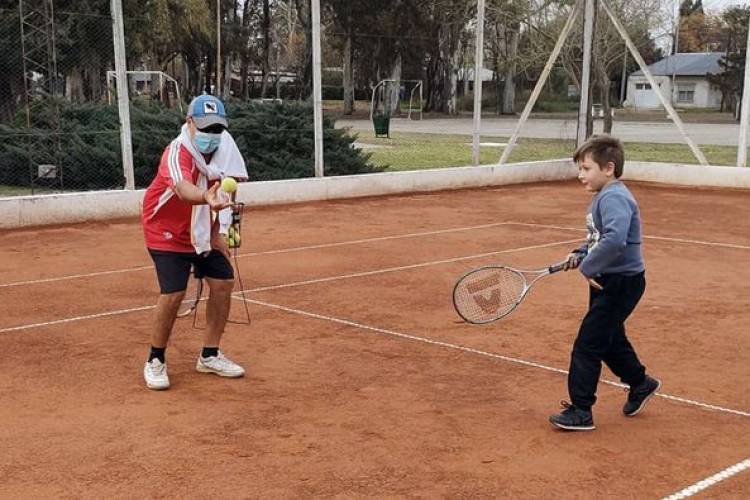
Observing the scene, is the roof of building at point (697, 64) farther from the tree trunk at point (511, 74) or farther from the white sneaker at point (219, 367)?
the white sneaker at point (219, 367)

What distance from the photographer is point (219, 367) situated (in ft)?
19.1

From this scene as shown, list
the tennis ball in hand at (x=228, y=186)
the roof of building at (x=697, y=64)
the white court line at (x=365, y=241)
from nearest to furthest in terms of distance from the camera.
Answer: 1. the tennis ball in hand at (x=228, y=186)
2. the white court line at (x=365, y=241)
3. the roof of building at (x=697, y=64)

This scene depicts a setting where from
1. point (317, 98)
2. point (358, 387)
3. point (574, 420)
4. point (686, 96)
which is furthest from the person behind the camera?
point (686, 96)

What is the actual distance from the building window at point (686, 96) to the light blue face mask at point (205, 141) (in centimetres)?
6615

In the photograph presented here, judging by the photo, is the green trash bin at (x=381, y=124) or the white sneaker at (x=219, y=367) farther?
the green trash bin at (x=381, y=124)

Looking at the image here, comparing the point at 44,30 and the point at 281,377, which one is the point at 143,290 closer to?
the point at 281,377

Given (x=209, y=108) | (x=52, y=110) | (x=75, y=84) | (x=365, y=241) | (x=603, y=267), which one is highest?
(x=75, y=84)

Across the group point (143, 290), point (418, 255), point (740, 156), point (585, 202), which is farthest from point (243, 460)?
point (740, 156)

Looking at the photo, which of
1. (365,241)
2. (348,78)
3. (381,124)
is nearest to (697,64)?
(381,124)

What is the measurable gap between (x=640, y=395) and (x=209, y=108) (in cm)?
297

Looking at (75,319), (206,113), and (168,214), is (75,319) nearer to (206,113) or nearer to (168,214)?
(168,214)

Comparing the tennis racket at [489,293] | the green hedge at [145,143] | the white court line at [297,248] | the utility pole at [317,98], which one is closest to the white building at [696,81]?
the green hedge at [145,143]

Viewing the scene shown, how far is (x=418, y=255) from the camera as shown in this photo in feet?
34.2

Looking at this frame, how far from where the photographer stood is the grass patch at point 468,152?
2092cm
